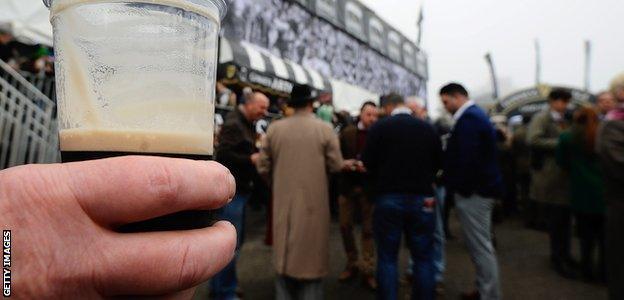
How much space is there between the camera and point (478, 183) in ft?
10.4

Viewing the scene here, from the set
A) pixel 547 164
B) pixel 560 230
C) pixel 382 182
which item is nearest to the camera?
pixel 382 182

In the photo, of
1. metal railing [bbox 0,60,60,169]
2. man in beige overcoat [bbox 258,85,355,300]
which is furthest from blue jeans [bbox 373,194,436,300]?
metal railing [bbox 0,60,60,169]

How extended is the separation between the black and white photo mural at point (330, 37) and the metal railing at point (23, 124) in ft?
12.0

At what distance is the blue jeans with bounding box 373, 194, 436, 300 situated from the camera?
127 inches

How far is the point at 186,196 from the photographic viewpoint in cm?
46

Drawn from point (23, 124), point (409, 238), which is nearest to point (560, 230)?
point (409, 238)

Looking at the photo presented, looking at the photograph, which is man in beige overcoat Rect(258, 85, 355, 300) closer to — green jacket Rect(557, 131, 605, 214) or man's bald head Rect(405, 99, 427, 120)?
man's bald head Rect(405, 99, 427, 120)

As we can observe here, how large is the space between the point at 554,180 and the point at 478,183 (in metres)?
2.21

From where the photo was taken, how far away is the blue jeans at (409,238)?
322 cm

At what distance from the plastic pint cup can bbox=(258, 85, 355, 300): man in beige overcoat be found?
2620 millimetres

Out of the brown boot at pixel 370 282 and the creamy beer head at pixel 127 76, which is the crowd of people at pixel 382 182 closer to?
the brown boot at pixel 370 282

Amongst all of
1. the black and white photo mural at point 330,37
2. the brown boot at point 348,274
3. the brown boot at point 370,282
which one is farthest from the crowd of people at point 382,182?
the black and white photo mural at point 330,37

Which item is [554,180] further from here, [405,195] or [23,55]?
[23,55]

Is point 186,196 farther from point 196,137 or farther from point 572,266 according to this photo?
point 572,266
